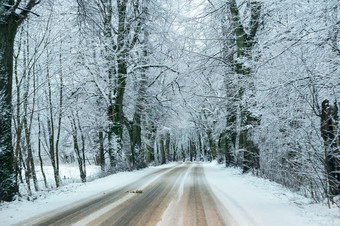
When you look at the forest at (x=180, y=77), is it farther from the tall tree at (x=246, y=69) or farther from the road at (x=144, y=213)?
the road at (x=144, y=213)

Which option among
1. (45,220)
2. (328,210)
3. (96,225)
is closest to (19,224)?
(45,220)

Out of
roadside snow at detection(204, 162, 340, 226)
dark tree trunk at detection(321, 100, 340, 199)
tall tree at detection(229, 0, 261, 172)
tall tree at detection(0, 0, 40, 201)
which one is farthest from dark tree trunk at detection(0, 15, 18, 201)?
tall tree at detection(229, 0, 261, 172)

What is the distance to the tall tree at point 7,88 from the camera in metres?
5.70

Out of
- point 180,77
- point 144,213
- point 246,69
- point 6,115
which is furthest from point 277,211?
point 180,77

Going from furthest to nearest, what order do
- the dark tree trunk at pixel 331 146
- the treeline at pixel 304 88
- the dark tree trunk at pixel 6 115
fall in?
the dark tree trunk at pixel 6 115, the treeline at pixel 304 88, the dark tree trunk at pixel 331 146

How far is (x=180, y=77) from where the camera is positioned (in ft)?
50.9

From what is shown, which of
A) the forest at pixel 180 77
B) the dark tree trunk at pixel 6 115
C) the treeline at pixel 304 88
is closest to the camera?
the treeline at pixel 304 88

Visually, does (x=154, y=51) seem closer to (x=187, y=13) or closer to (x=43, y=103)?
(x=187, y=13)

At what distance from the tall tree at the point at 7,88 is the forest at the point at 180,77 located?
25 mm

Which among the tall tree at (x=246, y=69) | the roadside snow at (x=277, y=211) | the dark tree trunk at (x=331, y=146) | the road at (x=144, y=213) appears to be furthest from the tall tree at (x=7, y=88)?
the tall tree at (x=246, y=69)

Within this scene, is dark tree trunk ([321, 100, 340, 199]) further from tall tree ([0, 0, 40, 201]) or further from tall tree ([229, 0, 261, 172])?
tall tree ([0, 0, 40, 201])

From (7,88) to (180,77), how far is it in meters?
10.7

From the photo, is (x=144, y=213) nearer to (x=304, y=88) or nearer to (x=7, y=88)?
(x=304, y=88)

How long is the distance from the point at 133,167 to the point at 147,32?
9.58 m
